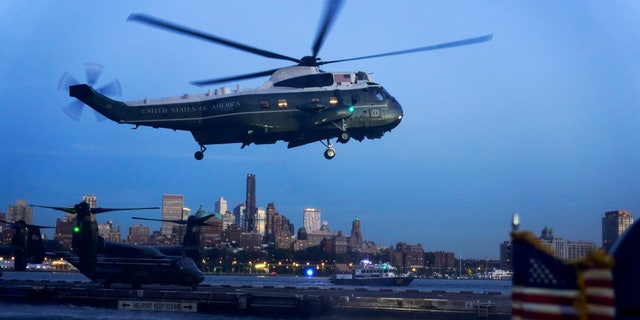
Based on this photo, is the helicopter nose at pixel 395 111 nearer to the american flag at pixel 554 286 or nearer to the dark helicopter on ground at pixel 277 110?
the dark helicopter on ground at pixel 277 110

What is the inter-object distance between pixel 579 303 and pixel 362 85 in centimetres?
3120

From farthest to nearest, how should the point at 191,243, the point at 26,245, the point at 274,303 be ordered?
the point at 26,245 < the point at 191,243 < the point at 274,303

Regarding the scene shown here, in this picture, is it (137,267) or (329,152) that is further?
(137,267)

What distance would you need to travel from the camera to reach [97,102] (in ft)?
110

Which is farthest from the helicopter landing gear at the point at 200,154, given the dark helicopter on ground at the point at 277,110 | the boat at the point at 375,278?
the boat at the point at 375,278

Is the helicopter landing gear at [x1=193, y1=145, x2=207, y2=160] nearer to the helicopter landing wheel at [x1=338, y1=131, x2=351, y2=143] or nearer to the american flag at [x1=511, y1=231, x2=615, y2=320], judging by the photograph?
the helicopter landing wheel at [x1=338, y1=131, x2=351, y2=143]

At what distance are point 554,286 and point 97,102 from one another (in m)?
30.5

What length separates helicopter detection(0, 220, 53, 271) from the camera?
6438 cm

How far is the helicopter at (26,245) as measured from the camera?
6438cm

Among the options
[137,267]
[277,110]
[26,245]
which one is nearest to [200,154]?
[277,110]

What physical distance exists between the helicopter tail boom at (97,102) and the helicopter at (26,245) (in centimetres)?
3364

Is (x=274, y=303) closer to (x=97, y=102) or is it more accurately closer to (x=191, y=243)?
(x=97, y=102)

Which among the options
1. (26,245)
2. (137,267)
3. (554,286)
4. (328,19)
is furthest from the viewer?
(26,245)

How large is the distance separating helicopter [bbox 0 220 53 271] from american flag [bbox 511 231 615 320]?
62.9m
